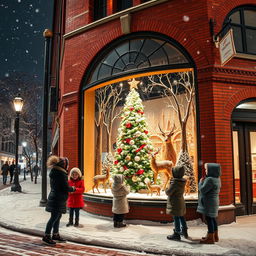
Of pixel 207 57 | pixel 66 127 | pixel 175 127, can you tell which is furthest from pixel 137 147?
pixel 207 57

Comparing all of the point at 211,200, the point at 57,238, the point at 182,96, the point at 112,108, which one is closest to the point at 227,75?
the point at 182,96

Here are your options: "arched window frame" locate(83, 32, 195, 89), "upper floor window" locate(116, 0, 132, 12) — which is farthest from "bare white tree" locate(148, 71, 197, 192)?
"upper floor window" locate(116, 0, 132, 12)

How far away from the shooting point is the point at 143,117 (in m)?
10.2

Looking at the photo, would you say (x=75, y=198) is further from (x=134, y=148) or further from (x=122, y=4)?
(x=122, y=4)

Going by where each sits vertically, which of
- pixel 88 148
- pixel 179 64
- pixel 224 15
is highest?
pixel 224 15

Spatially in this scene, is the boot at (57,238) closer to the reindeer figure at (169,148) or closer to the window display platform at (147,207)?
the window display platform at (147,207)

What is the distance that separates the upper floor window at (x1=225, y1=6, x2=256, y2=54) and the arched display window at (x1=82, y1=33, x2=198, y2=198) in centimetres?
169

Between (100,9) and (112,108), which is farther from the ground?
(100,9)

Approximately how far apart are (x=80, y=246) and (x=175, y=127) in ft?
18.9

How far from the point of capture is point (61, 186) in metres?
6.02

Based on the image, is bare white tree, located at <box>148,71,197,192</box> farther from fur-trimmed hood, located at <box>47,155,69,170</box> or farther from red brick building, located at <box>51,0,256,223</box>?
fur-trimmed hood, located at <box>47,155,69,170</box>

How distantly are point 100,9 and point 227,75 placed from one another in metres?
5.56

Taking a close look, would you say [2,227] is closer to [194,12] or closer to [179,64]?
[179,64]

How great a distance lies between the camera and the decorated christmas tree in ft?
30.9
